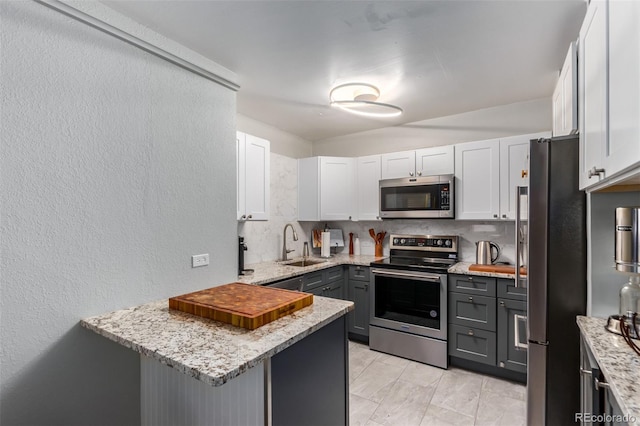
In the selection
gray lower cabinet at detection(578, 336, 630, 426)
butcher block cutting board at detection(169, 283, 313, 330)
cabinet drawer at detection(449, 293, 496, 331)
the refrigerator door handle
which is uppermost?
the refrigerator door handle

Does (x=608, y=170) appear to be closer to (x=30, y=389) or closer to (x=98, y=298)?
(x=98, y=298)

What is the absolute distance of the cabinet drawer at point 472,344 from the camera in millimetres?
2564

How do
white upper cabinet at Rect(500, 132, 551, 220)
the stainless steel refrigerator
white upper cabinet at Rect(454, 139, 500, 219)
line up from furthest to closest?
white upper cabinet at Rect(454, 139, 500, 219), white upper cabinet at Rect(500, 132, 551, 220), the stainless steel refrigerator

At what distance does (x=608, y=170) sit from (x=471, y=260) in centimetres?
229

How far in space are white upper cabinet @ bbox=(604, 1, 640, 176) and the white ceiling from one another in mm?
691

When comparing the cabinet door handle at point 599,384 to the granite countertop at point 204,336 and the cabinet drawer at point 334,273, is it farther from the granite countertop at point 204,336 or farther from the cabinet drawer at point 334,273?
the cabinet drawer at point 334,273

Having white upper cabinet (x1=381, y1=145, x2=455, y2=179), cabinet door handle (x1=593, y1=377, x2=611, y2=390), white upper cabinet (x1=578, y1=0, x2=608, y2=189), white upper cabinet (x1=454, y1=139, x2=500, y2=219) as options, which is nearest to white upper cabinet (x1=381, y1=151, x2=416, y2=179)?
white upper cabinet (x1=381, y1=145, x2=455, y2=179)

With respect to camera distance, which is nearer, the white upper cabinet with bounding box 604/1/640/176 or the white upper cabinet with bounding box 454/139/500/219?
the white upper cabinet with bounding box 604/1/640/176

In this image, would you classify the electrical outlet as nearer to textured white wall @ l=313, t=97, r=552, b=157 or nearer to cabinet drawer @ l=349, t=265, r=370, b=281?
cabinet drawer @ l=349, t=265, r=370, b=281

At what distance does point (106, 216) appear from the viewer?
155 cm

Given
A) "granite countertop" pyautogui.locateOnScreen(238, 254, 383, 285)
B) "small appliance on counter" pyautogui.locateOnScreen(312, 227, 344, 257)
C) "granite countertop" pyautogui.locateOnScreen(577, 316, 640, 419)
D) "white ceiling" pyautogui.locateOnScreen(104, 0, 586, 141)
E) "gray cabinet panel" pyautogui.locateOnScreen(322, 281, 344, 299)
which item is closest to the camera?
"granite countertop" pyautogui.locateOnScreen(577, 316, 640, 419)

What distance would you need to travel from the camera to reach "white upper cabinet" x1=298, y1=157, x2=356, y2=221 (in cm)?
365

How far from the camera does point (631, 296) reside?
1.25m

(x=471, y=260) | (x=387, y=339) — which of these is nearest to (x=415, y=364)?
(x=387, y=339)
